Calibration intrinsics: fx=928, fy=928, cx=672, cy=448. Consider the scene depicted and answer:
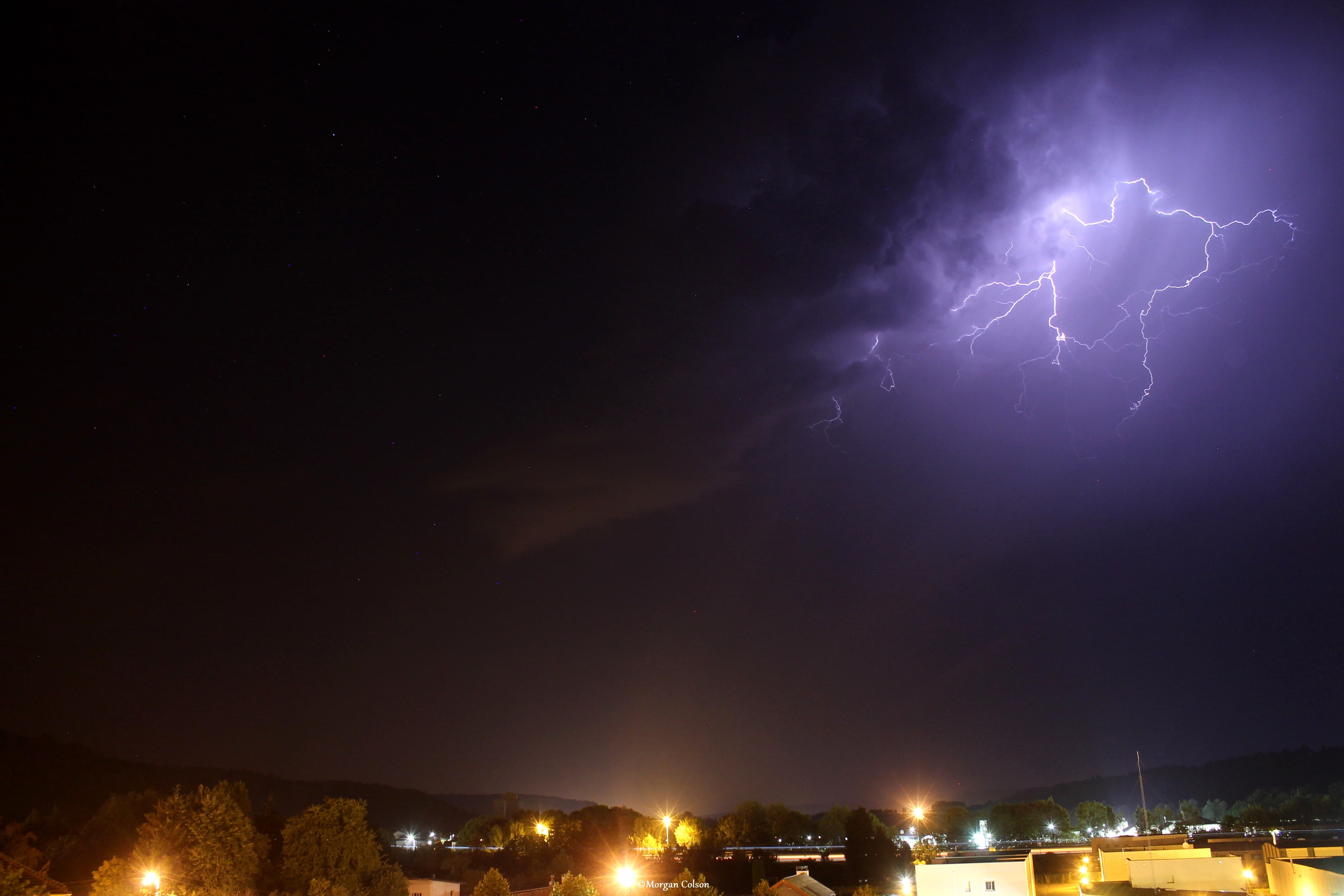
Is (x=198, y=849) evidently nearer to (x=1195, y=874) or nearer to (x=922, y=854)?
(x=922, y=854)

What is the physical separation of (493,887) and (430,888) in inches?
435

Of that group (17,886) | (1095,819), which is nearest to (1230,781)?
(1095,819)

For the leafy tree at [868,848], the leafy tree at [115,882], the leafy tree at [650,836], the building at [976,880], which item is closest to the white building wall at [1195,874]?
the building at [976,880]

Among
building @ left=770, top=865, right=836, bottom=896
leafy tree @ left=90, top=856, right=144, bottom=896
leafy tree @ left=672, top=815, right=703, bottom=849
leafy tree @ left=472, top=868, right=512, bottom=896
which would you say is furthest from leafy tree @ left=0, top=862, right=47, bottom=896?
leafy tree @ left=672, top=815, right=703, bottom=849

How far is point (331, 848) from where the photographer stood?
126 ft

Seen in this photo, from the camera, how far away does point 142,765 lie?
110 meters

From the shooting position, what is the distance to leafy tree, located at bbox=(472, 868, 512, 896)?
29.7 metres

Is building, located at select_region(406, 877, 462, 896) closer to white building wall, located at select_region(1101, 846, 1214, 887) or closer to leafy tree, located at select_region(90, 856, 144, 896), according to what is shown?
leafy tree, located at select_region(90, 856, 144, 896)

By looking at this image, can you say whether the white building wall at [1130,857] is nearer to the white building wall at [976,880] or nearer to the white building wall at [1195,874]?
the white building wall at [1195,874]

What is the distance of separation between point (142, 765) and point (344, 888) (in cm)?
9333

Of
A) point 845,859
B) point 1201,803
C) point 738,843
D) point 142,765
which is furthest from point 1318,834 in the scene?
point 142,765

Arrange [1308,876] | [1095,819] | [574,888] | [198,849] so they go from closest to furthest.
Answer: [1308,876] → [574,888] → [198,849] → [1095,819]

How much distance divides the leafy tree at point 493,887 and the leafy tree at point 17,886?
12.0 metres

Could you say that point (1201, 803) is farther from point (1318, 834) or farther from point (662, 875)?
point (662, 875)
